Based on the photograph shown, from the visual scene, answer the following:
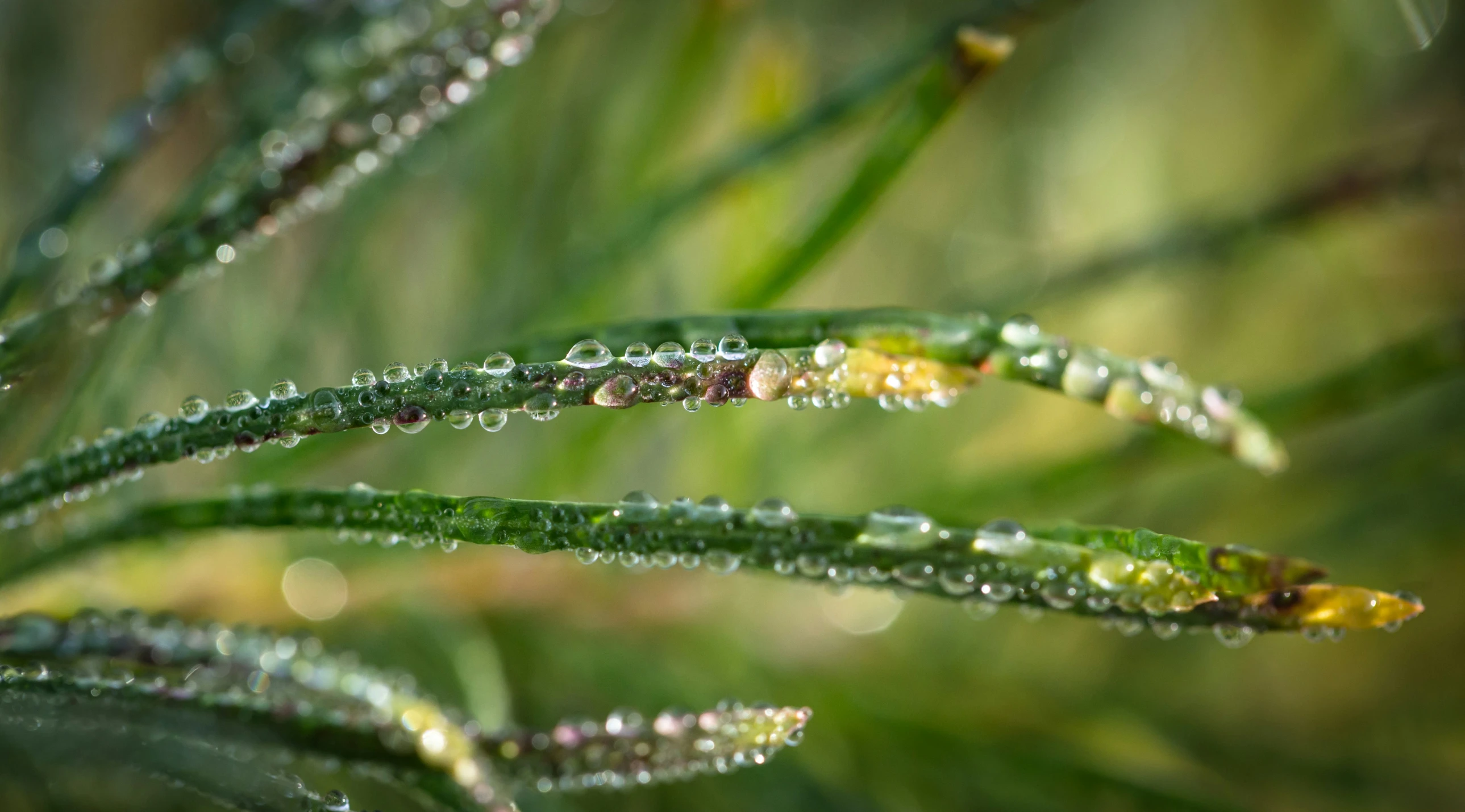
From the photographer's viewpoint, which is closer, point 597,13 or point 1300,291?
point 597,13

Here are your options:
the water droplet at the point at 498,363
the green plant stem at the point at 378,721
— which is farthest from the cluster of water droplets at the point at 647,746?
the water droplet at the point at 498,363

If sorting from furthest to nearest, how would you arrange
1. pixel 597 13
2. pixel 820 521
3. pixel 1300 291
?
pixel 1300 291, pixel 597 13, pixel 820 521

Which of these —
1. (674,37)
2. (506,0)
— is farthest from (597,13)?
(506,0)

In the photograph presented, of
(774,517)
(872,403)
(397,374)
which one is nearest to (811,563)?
(774,517)

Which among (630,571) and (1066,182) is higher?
(1066,182)

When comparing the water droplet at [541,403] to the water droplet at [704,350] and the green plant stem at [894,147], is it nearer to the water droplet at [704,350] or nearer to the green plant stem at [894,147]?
the water droplet at [704,350]

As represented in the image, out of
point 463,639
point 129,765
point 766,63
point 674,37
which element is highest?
point 674,37

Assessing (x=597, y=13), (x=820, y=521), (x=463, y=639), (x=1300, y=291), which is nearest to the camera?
(x=820, y=521)

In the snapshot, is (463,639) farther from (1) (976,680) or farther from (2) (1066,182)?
(2) (1066,182)
